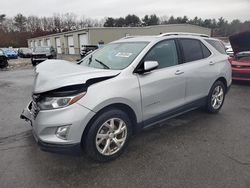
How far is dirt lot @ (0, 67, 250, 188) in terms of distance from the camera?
102 inches

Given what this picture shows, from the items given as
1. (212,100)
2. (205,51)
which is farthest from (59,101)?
(212,100)

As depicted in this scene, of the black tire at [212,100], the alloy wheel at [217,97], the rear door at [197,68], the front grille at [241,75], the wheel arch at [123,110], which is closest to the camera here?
the wheel arch at [123,110]

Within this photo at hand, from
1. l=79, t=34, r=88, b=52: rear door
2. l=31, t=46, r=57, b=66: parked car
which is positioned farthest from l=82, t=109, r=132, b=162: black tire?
l=79, t=34, r=88, b=52: rear door

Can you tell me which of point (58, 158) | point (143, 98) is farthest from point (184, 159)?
point (58, 158)

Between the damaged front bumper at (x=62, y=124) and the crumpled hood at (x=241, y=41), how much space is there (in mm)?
6919

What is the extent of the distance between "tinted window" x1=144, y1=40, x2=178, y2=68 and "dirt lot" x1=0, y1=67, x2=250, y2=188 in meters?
1.27

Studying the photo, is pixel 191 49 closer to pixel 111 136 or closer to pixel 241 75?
pixel 111 136

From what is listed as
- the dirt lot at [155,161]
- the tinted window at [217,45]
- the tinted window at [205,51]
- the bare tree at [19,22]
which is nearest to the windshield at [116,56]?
the dirt lot at [155,161]

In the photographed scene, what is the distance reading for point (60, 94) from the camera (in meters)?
2.61

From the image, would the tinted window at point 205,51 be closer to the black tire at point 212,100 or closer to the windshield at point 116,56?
the black tire at point 212,100

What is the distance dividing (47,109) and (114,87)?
0.89 metres

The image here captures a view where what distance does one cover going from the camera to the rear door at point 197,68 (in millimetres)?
3912

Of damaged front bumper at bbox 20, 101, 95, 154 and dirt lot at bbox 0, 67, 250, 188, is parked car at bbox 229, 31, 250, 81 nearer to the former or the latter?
dirt lot at bbox 0, 67, 250, 188

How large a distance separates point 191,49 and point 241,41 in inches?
189
